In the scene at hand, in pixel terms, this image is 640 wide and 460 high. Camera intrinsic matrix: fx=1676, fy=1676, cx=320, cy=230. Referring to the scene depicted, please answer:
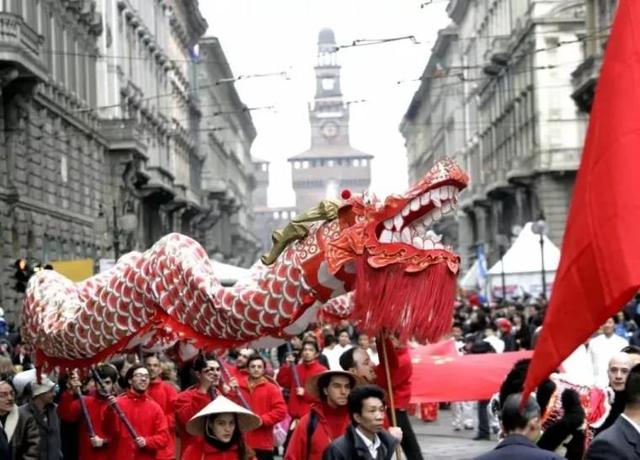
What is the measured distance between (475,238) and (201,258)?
76037 mm

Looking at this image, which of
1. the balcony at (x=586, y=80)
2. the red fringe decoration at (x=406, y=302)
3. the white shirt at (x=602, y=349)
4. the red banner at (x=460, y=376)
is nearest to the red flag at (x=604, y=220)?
the red fringe decoration at (x=406, y=302)

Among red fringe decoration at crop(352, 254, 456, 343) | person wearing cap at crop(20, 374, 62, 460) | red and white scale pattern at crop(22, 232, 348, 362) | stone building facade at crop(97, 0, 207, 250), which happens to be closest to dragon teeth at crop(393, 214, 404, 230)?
red fringe decoration at crop(352, 254, 456, 343)

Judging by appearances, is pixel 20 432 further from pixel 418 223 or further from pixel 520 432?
pixel 520 432

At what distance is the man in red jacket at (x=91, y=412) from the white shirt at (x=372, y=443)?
447cm

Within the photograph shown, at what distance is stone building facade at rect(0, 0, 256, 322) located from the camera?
36.8 metres

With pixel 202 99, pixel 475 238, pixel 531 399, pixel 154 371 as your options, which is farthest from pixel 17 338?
pixel 202 99

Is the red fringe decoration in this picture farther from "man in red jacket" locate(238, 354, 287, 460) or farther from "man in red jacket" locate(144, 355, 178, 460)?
"man in red jacket" locate(238, 354, 287, 460)

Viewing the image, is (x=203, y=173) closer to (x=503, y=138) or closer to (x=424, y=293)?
(x=503, y=138)

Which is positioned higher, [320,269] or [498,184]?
[498,184]

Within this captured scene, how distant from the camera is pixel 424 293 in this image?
9.36m

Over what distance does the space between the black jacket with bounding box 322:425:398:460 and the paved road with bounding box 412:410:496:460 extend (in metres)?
10.7

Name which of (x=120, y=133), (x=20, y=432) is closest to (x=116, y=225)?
(x=120, y=133)

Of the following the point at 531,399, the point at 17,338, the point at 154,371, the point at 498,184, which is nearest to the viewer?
the point at 531,399

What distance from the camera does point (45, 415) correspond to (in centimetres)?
1234
